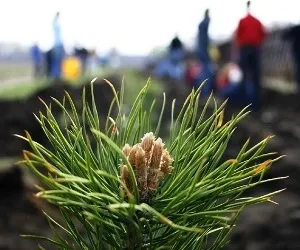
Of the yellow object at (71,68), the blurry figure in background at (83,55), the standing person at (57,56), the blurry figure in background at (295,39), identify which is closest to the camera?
A: the blurry figure in background at (295,39)

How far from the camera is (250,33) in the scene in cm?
816

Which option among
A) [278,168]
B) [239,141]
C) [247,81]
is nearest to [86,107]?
[278,168]

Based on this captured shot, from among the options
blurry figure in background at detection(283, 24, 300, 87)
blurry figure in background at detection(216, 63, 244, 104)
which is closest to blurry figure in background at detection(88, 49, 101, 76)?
blurry figure in background at detection(216, 63, 244, 104)

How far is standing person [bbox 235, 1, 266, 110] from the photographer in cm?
784

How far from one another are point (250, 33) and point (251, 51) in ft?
5.24

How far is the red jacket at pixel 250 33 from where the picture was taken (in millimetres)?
7520

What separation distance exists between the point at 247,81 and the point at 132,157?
9.97 meters

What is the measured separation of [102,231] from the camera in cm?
105

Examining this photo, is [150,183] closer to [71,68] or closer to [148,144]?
[148,144]

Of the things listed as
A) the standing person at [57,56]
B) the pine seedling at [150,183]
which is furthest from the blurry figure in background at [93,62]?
the pine seedling at [150,183]

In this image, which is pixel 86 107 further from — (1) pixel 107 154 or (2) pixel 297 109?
(2) pixel 297 109

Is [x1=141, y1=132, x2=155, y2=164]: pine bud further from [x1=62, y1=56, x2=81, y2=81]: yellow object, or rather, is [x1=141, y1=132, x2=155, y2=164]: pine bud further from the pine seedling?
[x1=62, y1=56, x2=81, y2=81]: yellow object

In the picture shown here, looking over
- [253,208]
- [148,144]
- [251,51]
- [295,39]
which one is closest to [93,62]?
[295,39]

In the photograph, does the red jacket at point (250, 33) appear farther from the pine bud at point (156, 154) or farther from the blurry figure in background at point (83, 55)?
the blurry figure in background at point (83, 55)
